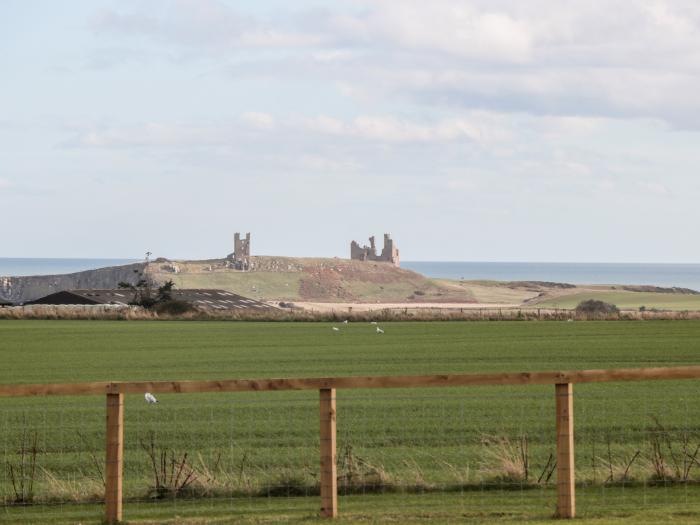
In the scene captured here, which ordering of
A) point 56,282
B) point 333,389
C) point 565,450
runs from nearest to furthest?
1. point 565,450
2. point 333,389
3. point 56,282

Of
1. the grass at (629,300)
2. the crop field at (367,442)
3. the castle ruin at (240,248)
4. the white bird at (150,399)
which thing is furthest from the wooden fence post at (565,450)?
the castle ruin at (240,248)

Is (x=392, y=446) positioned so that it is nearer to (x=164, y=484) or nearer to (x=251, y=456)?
(x=251, y=456)

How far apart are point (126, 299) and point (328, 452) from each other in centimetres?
7943

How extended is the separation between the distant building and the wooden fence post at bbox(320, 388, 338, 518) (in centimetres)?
7160

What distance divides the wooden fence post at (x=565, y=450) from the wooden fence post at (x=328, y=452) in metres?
2.02

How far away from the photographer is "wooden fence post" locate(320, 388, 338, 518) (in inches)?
432

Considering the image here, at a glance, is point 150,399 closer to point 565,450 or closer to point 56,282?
point 565,450

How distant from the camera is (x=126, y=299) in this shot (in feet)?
291

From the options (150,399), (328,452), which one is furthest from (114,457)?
(150,399)

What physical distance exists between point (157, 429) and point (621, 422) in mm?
7492

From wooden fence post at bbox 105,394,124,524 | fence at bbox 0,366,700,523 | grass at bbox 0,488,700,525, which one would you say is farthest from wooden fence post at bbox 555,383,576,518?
wooden fence post at bbox 105,394,124,524

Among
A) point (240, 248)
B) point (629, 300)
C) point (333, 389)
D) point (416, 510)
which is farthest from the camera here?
Result: point (240, 248)

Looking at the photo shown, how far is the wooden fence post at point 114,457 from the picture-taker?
36.3 ft

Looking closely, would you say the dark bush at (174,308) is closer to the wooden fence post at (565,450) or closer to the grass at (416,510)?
the grass at (416,510)
